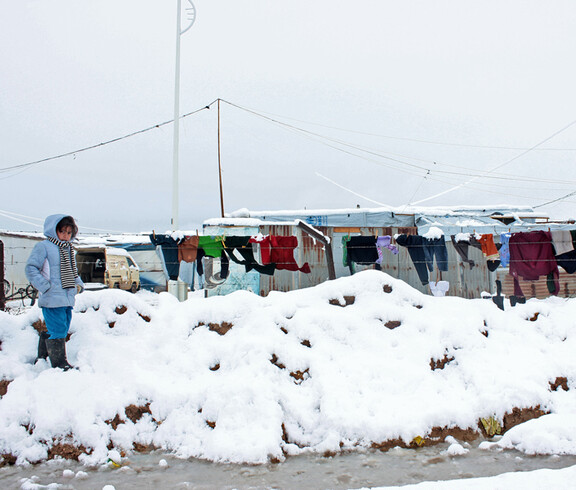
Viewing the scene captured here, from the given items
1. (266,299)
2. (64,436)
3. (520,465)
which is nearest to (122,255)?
(266,299)

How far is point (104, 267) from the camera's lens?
1750cm

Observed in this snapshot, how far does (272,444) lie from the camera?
4.30 metres

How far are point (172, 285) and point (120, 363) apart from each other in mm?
5469

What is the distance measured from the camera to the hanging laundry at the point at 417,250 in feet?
34.2

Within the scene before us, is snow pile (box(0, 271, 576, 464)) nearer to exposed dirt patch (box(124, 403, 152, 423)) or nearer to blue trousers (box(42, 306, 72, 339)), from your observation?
exposed dirt patch (box(124, 403, 152, 423))

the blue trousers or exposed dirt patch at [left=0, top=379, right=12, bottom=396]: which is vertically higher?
the blue trousers

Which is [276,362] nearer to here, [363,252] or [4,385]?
[4,385]

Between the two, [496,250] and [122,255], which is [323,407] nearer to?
[496,250]

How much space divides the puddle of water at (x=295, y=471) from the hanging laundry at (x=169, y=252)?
255 inches

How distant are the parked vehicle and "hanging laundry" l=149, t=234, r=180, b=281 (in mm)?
7634

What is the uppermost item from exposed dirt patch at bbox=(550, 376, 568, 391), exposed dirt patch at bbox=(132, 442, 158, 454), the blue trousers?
the blue trousers

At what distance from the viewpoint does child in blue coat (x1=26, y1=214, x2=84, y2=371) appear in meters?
5.01

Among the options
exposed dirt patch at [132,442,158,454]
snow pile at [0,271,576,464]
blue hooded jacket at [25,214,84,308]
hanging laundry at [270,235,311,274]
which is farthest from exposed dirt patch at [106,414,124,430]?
hanging laundry at [270,235,311,274]

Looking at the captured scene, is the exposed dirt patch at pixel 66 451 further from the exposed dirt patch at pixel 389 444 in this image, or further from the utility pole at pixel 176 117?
the utility pole at pixel 176 117
